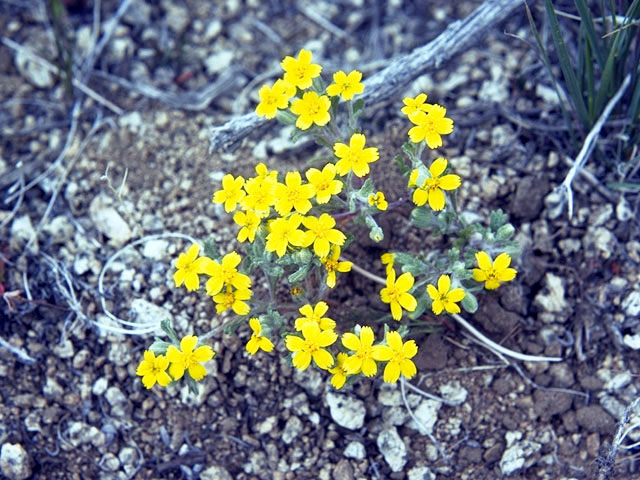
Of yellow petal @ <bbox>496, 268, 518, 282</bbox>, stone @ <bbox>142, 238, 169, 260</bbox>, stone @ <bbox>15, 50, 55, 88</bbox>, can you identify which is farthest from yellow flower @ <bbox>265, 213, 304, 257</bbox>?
stone @ <bbox>15, 50, 55, 88</bbox>

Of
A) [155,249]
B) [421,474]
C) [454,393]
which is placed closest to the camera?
[421,474]

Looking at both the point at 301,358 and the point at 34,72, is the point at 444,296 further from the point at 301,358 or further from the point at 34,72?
the point at 34,72

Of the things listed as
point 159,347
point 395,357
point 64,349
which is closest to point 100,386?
point 64,349

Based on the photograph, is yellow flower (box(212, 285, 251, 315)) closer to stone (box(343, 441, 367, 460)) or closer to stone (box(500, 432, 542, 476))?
stone (box(343, 441, 367, 460))

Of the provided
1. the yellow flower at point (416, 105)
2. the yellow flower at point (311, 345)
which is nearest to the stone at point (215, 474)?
the yellow flower at point (311, 345)

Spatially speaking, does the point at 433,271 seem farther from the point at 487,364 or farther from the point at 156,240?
the point at 156,240

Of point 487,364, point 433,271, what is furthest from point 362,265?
point 487,364
